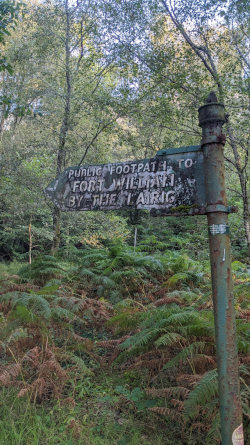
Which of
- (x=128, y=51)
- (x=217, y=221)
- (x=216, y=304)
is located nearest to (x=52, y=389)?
(x=216, y=304)

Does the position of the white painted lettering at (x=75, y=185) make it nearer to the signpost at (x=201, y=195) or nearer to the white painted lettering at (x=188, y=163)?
the signpost at (x=201, y=195)

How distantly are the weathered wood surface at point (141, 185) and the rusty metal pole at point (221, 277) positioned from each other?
0.32 feet

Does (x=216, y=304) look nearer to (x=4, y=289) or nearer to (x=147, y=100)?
(x=4, y=289)

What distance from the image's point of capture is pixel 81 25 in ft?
39.3

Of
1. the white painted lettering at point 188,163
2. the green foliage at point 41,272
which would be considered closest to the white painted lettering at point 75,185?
the white painted lettering at point 188,163

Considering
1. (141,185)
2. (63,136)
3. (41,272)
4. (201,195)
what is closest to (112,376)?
(141,185)

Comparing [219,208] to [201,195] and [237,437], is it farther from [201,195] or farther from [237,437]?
[237,437]

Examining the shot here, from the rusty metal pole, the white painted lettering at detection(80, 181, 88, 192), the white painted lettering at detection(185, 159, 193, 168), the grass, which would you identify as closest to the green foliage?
the grass

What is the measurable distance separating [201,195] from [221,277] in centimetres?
53

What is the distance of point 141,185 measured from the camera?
2.38 metres

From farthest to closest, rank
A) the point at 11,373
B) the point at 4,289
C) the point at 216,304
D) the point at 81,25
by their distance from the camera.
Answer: the point at 81,25 → the point at 4,289 → the point at 11,373 → the point at 216,304

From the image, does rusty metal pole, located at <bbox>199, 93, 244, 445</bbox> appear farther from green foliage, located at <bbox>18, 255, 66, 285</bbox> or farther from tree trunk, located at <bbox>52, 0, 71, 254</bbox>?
tree trunk, located at <bbox>52, 0, 71, 254</bbox>

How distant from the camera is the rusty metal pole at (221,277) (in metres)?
1.92

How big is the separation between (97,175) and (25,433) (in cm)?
228
